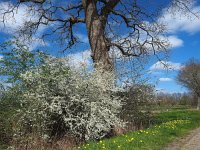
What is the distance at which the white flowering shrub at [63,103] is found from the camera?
48.2ft

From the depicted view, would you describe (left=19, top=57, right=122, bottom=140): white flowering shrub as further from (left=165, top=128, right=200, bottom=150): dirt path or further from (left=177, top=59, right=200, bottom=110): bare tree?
(left=177, top=59, right=200, bottom=110): bare tree

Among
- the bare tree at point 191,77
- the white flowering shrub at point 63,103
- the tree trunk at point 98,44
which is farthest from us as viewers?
the bare tree at point 191,77

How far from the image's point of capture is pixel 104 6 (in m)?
21.6

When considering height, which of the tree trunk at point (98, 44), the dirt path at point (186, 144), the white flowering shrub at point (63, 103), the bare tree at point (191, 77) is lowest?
the dirt path at point (186, 144)

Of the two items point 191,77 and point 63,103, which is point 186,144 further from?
point 191,77

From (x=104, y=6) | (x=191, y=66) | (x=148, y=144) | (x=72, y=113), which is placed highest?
(x=191, y=66)

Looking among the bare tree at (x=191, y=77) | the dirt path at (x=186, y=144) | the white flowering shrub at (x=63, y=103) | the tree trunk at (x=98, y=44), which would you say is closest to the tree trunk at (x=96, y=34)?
the tree trunk at (x=98, y=44)

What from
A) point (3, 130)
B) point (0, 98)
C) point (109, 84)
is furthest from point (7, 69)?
point (109, 84)

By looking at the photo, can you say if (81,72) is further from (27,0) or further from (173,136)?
(27,0)

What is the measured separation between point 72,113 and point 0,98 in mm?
2855

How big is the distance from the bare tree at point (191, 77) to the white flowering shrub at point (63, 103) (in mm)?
67384

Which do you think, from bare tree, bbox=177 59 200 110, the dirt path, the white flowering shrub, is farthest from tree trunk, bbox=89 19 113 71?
bare tree, bbox=177 59 200 110

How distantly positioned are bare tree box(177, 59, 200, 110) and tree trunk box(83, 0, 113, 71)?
62945 mm

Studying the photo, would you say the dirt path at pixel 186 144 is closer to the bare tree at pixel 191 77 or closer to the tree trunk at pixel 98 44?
the tree trunk at pixel 98 44
